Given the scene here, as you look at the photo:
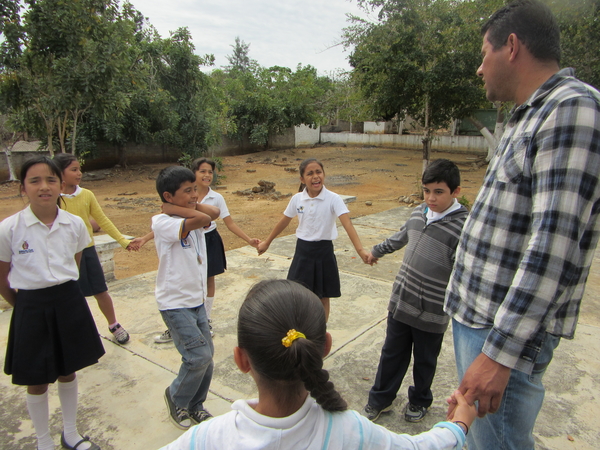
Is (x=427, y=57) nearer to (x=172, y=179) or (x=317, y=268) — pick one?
(x=317, y=268)

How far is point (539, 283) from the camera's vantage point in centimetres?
116

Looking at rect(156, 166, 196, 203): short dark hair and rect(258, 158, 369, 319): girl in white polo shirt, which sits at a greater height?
rect(156, 166, 196, 203): short dark hair

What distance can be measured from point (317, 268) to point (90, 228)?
189 cm

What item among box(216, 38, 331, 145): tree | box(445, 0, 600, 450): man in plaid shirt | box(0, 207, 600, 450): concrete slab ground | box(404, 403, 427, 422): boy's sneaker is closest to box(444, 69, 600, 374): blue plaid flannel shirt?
box(445, 0, 600, 450): man in plaid shirt

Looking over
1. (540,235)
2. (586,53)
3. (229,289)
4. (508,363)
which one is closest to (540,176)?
(540,235)

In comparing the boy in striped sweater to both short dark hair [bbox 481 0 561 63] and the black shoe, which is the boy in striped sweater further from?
the black shoe

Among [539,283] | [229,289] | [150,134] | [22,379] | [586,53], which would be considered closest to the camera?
[539,283]

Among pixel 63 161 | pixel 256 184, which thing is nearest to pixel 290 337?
pixel 63 161

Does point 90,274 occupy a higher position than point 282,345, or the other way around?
point 282,345

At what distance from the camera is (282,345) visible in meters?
1.09

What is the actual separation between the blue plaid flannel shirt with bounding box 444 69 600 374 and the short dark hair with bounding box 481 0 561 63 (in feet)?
0.31

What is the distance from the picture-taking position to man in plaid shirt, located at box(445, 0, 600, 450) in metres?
1.14

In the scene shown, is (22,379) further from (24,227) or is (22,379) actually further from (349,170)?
(349,170)

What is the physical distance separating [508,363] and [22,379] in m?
2.15
